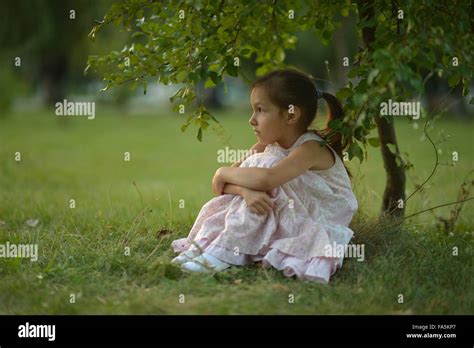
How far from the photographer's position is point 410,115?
423 centimetres

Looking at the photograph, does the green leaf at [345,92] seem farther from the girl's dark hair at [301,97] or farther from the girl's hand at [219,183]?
the girl's hand at [219,183]

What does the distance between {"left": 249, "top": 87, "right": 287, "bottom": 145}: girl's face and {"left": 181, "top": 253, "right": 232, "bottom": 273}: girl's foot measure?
33.2 inches

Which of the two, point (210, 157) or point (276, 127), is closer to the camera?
point (276, 127)

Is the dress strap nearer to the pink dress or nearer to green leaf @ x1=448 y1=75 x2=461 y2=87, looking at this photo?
the pink dress

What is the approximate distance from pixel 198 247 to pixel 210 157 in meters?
9.44

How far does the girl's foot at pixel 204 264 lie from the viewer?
383 centimetres

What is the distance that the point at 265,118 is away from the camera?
13.3 feet

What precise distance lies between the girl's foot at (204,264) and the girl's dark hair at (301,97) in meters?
1.01

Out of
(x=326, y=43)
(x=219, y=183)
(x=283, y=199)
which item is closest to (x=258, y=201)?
(x=283, y=199)

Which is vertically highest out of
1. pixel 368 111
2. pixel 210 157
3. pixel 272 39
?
pixel 210 157

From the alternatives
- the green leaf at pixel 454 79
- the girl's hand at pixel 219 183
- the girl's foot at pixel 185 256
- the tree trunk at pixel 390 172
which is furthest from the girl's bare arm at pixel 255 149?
the green leaf at pixel 454 79

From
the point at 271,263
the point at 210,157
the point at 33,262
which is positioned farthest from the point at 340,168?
the point at 210,157

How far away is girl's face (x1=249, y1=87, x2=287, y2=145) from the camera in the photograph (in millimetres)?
4051
